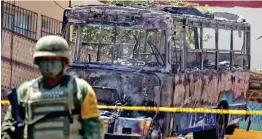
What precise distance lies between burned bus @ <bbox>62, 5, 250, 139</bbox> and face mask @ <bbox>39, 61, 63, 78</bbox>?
19.1ft

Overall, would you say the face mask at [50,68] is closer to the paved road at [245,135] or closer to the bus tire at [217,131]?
the bus tire at [217,131]

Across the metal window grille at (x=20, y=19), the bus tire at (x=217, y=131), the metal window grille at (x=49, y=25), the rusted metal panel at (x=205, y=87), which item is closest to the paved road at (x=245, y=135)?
the rusted metal panel at (x=205, y=87)

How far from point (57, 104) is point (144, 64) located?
683cm

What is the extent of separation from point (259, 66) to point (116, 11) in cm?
2353

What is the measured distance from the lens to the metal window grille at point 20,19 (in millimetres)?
17703

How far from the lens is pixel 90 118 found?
5.14 m

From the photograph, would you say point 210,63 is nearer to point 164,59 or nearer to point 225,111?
point 225,111

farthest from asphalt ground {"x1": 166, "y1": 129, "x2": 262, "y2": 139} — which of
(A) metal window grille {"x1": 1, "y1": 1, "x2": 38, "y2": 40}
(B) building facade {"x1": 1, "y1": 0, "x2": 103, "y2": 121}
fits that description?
(A) metal window grille {"x1": 1, "y1": 1, "x2": 38, "y2": 40}

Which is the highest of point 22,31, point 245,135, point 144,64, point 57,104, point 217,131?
point 22,31

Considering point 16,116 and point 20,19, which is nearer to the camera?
point 16,116

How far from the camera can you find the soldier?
514 cm

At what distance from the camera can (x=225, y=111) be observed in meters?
13.9

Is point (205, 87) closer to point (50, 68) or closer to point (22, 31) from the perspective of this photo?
point (22, 31)

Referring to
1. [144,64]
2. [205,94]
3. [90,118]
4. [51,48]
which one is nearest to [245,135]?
[205,94]
